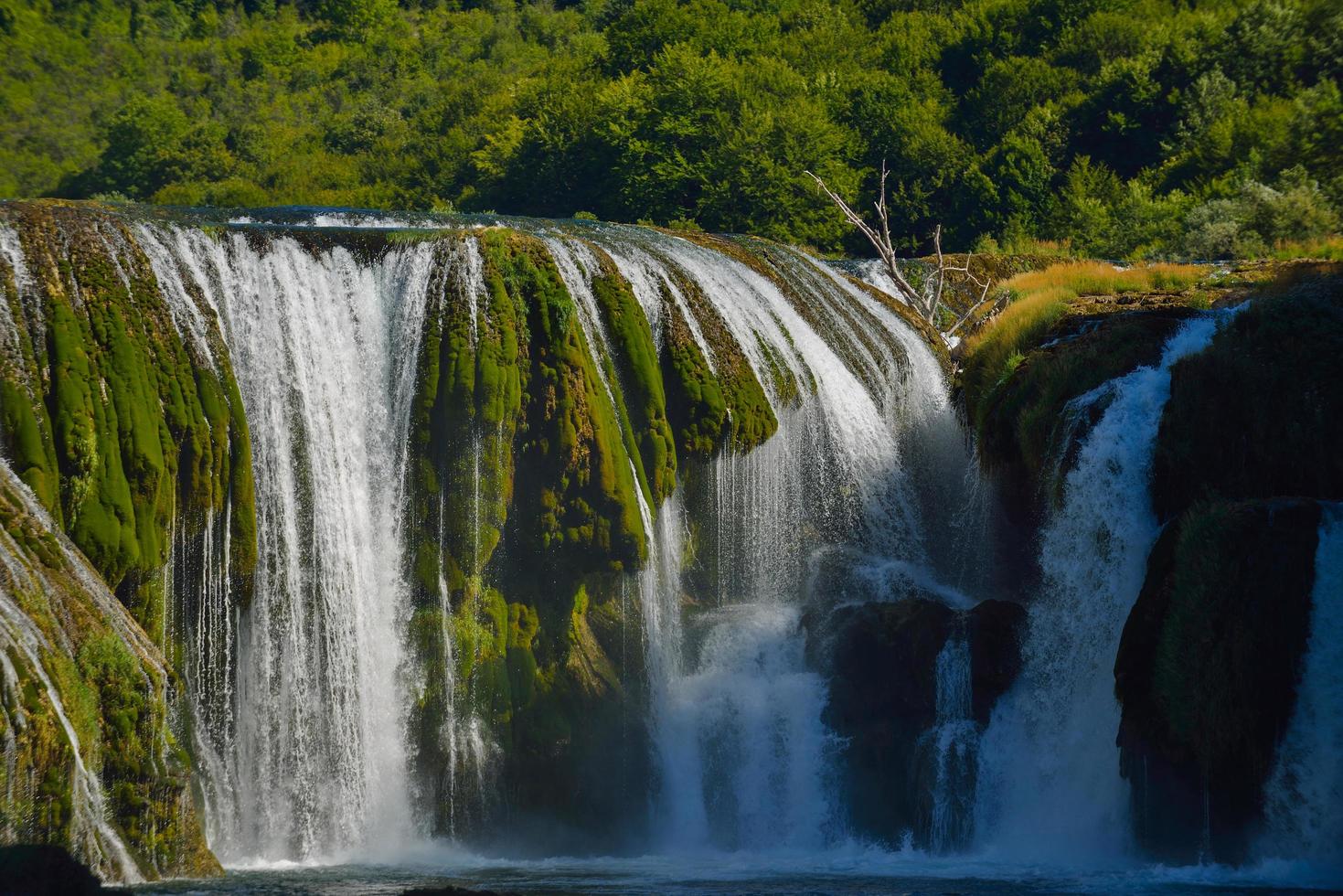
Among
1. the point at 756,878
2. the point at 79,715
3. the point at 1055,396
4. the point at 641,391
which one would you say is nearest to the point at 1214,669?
the point at 756,878

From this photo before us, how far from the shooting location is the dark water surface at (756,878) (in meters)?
13.8

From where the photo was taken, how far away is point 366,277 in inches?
754

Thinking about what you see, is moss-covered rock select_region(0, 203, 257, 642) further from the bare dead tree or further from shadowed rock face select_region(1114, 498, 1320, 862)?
the bare dead tree

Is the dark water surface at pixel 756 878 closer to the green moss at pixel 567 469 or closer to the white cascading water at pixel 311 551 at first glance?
the white cascading water at pixel 311 551

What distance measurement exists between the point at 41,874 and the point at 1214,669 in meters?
10.4

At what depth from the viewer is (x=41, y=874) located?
11852 millimetres

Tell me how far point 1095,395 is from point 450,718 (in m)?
8.54

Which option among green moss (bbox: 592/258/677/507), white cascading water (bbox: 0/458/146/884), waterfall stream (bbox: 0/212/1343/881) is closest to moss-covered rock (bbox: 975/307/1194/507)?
waterfall stream (bbox: 0/212/1343/881)

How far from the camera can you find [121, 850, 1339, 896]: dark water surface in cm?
1377

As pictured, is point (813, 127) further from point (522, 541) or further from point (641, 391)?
point (522, 541)

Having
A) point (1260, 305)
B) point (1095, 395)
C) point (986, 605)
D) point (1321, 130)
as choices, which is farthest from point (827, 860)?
point (1321, 130)

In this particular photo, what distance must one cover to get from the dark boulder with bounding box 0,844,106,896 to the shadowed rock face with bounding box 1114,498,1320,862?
9897mm

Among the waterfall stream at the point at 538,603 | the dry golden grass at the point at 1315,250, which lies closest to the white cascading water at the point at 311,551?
the waterfall stream at the point at 538,603

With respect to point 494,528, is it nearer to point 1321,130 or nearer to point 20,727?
point 20,727
